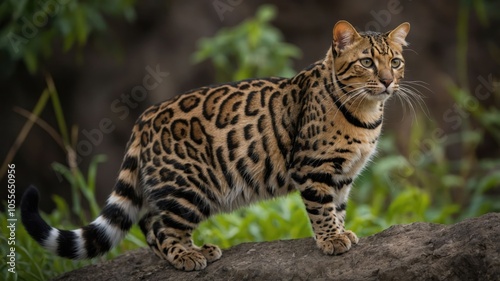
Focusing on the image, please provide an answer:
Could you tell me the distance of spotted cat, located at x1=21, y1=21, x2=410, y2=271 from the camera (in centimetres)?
460

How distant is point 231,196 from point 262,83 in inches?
34.2

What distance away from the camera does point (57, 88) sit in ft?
34.3

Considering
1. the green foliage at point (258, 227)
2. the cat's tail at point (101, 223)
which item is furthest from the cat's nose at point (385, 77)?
the green foliage at point (258, 227)

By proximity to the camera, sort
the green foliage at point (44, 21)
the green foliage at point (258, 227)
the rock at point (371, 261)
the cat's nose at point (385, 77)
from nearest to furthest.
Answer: the rock at point (371, 261) → the cat's nose at point (385, 77) → the green foliage at point (44, 21) → the green foliage at point (258, 227)

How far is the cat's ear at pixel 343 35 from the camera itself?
4.56 m

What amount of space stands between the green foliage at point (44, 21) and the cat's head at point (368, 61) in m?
2.76

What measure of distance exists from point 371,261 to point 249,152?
3.80 feet

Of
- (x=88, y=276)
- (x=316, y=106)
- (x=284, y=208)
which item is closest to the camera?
(x=316, y=106)

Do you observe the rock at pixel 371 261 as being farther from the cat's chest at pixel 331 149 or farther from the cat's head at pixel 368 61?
the cat's head at pixel 368 61

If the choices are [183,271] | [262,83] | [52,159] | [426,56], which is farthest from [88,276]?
[426,56]

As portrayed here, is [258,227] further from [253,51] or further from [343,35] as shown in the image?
[343,35]

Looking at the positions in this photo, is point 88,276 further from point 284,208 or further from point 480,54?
point 480,54

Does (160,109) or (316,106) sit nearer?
(316,106)

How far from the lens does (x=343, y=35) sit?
4.60m
